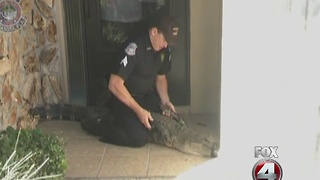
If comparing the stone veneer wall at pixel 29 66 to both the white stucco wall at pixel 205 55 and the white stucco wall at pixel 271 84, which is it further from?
the white stucco wall at pixel 271 84

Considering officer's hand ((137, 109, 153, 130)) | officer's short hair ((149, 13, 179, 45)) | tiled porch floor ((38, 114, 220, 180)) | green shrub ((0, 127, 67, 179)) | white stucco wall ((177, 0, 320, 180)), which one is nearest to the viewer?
green shrub ((0, 127, 67, 179))

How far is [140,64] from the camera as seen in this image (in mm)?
3670

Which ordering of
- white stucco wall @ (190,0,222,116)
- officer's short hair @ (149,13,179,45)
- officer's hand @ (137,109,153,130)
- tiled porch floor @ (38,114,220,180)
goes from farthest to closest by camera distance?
1. white stucco wall @ (190,0,222,116)
2. officer's hand @ (137,109,153,130)
3. officer's short hair @ (149,13,179,45)
4. tiled porch floor @ (38,114,220,180)

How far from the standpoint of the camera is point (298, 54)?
2.73 metres

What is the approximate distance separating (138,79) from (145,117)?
30 cm

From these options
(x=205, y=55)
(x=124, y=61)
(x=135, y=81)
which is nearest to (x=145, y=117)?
(x=135, y=81)

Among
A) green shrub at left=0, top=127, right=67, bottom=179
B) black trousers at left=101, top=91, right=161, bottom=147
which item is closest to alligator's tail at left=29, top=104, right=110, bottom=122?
black trousers at left=101, top=91, right=161, bottom=147

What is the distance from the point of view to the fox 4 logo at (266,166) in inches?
108

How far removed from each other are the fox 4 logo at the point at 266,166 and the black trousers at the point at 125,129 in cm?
104

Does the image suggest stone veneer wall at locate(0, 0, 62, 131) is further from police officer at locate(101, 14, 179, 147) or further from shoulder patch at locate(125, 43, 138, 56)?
shoulder patch at locate(125, 43, 138, 56)

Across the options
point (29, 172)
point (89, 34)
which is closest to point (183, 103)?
point (89, 34)

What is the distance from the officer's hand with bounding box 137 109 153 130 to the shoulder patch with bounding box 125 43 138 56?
16.4 inches

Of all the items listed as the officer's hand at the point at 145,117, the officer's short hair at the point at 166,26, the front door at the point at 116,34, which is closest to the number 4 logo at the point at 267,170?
the officer's hand at the point at 145,117

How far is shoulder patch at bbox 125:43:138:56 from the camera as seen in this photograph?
3599 millimetres
